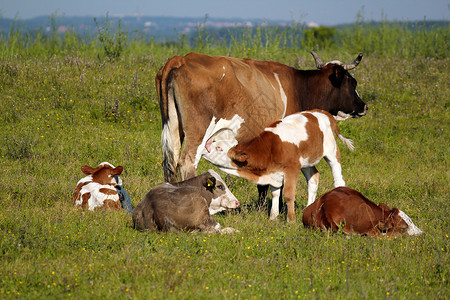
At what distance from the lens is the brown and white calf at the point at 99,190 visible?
25.9 feet

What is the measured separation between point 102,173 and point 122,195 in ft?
1.74

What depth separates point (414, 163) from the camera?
39.0 feet

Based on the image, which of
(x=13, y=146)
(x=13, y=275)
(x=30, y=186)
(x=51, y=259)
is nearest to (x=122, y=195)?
(x=30, y=186)

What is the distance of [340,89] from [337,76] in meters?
0.26

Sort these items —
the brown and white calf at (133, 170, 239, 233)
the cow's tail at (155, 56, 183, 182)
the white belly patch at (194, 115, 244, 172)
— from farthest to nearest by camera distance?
1. the cow's tail at (155, 56, 183, 182)
2. the white belly patch at (194, 115, 244, 172)
3. the brown and white calf at (133, 170, 239, 233)

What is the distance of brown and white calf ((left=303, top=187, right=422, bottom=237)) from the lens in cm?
686

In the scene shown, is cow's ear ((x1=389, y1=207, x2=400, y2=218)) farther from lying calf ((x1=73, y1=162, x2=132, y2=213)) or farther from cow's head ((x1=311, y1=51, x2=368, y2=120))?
lying calf ((x1=73, y1=162, x2=132, y2=213))

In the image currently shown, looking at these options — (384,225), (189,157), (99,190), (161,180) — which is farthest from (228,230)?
(161,180)

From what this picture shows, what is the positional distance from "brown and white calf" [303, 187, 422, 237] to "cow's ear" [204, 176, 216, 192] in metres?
1.50

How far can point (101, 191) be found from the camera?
7965 millimetres

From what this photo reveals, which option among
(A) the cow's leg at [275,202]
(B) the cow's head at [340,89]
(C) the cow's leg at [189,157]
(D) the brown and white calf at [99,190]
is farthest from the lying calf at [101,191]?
(B) the cow's head at [340,89]

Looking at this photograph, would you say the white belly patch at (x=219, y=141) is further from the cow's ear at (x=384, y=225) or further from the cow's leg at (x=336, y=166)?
the cow's ear at (x=384, y=225)

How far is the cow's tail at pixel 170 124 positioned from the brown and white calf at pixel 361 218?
2.44m

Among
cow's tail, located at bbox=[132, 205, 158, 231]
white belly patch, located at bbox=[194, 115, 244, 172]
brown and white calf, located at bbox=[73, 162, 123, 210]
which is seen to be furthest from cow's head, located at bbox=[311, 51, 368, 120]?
cow's tail, located at bbox=[132, 205, 158, 231]
